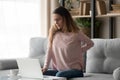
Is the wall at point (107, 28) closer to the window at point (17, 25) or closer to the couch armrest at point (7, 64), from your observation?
the window at point (17, 25)

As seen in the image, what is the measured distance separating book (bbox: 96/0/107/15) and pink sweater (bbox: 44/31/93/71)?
1081mm

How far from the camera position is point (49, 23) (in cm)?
461

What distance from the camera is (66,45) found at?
2.86 m

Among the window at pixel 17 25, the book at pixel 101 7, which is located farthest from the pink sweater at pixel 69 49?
the window at pixel 17 25

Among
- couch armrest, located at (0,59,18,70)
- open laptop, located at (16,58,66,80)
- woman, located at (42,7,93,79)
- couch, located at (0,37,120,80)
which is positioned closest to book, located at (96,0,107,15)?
couch, located at (0,37,120,80)

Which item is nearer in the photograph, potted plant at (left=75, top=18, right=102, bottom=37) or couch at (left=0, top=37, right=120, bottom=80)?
couch at (left=0, top=37, right=120, bottom=80)

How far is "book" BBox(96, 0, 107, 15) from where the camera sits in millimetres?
3891

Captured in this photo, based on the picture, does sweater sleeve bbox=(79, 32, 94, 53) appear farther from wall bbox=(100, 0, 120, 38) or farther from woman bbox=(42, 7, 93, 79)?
wall bbox=(100, 0, 120, 38)

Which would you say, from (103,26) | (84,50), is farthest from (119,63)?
(103,26)

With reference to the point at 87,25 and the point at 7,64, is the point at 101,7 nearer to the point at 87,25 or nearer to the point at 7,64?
the point at 87,25

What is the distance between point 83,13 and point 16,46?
43.9 inches

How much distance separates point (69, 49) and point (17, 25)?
165cm

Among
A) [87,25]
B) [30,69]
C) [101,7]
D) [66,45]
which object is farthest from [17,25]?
[30,69]

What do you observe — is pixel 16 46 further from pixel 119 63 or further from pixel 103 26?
pixel 119 63
